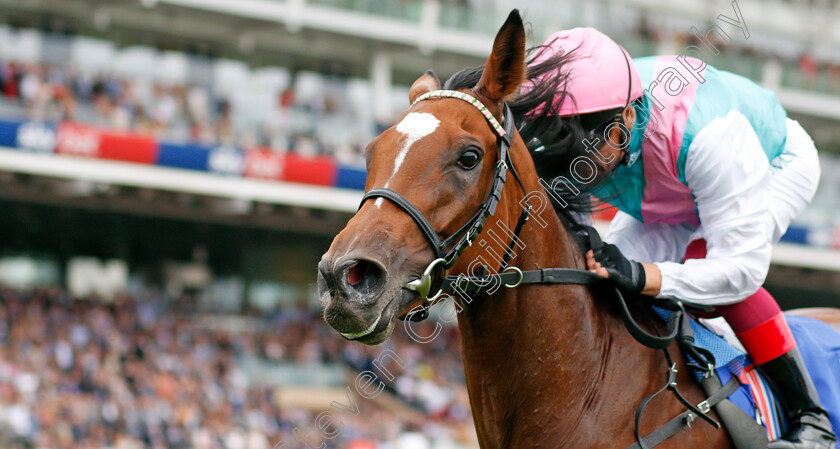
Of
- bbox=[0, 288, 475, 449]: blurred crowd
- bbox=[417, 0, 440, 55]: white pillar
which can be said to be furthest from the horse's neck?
bbox=[417, 0, 440, 55]: white pillar

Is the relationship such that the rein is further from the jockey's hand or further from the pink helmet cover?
the pink helmet cover

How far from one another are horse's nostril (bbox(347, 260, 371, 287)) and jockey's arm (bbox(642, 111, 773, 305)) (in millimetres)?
926

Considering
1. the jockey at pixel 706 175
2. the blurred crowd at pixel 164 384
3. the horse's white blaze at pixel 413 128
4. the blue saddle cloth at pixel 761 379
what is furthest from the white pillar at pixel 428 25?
the horse's white blaze at pixel 413 128

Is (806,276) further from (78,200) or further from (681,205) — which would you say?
(681,205)

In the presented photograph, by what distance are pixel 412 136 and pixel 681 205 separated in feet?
3.43

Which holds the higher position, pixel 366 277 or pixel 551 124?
pixel 551 124

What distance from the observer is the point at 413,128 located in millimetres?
1838

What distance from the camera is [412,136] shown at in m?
1.82

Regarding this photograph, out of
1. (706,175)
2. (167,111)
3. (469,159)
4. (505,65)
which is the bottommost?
(167,111)

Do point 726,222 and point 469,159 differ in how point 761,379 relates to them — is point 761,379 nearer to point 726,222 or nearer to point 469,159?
point 726,222

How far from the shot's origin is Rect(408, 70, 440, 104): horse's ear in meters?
2.13

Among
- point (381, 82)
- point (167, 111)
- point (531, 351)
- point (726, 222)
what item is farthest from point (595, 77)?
point (381, 82)

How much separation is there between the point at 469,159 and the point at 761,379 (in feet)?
3.96

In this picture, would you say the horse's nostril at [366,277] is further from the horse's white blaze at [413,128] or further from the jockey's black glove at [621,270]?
the jockey's black glove at [621,270]
